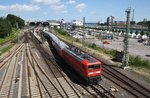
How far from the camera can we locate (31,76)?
30844 millimetres

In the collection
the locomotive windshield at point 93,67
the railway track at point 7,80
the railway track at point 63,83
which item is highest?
the locomotive windshield at point 93,67

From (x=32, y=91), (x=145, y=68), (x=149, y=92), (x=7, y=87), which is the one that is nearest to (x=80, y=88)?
(x=32, y=91)

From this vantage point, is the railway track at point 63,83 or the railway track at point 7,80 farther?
the railway track at point 7,80

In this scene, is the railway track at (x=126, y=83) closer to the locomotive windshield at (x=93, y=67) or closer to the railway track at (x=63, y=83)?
the locomotive windshield at (x=93, y=67)

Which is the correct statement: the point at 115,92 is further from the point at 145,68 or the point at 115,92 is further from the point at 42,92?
the point at 145,68

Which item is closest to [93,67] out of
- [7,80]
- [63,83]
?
[63,83]

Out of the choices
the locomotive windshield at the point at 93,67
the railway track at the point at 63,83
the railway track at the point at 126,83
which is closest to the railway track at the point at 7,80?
the railway track at the point at 63,83

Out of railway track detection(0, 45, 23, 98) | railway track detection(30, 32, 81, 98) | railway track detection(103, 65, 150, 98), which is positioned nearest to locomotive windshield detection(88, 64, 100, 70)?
railway track detection(30, 32, 81, 98)

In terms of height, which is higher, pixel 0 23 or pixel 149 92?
pixel 0 23

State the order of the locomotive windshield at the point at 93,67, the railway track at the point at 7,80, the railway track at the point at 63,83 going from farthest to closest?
1. the locomotive windshield at the point at 93,67
2. the railway track at the point at 7,80
3. the railway track at the point at 63,83

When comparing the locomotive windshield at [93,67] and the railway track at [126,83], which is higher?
the locomotive windshield at [93,67]

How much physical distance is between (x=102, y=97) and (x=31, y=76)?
13.4 m

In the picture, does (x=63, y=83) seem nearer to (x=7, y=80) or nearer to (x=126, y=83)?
(x=126, y=83)

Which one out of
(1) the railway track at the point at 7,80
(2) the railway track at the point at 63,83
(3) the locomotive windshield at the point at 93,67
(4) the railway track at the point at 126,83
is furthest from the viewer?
(3) the locomotive windshield at the point at 93,67
